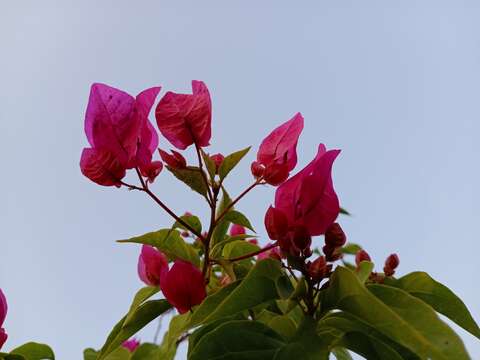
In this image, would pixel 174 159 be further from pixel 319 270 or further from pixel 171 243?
pixel 319 270

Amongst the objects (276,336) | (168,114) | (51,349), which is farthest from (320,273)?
(51,349)

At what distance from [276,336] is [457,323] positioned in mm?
265

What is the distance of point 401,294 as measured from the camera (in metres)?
0.62

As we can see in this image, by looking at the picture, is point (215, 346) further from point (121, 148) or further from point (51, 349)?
point (51, 349)

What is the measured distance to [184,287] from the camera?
82 centimetres

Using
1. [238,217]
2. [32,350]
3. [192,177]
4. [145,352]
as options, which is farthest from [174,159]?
[32,350]

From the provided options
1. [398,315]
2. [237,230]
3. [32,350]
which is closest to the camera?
[398,315]

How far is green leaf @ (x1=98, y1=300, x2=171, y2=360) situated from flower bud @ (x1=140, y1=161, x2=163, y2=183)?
0.64 feet

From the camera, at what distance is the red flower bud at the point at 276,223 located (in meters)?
0.77

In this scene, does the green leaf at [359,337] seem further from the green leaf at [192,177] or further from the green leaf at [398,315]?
the green leaf at [192,177]

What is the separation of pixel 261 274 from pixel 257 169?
24 cm

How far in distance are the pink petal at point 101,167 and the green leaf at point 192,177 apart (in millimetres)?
83

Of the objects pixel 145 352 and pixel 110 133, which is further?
pixel 145 352

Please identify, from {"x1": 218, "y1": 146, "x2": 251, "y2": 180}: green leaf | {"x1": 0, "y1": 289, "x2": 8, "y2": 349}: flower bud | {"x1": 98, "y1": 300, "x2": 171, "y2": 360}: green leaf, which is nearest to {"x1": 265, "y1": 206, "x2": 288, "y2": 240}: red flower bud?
{"x1": 218, "y1": 146, "x2": 251, "y2": 180}: green leaf
